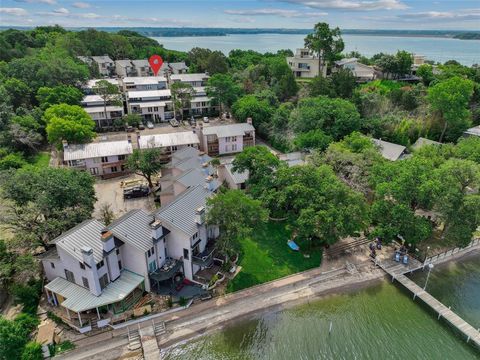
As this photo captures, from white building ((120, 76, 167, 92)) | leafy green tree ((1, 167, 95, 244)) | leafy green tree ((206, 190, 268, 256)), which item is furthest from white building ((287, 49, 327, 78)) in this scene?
leafy green tree ((1, 167, 95, 244))

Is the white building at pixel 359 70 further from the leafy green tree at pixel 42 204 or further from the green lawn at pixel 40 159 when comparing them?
the leafy green tree at pixel 42 204

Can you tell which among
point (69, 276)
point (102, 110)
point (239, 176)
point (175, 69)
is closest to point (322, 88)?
point (239, 176)

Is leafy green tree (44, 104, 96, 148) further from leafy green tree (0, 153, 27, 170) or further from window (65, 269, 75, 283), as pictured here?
window (65, 269, 75, 283)

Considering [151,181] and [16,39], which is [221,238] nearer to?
[151,181]

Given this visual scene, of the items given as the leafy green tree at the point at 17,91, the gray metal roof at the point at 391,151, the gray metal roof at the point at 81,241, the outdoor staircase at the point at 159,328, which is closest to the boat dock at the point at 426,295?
the gray metal roof at the point at 391,151

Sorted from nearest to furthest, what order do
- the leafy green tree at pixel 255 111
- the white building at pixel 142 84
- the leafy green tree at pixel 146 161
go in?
the leafy green tree at pixel 146 161, the leafy green tree at pixel 255 111, the white building at pixel 142 84

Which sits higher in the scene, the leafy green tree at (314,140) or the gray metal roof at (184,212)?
the leafy green tree at (314,140)

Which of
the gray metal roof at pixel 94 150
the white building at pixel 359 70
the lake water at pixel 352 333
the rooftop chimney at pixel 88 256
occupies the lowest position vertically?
the lake water at pixel 352 333
